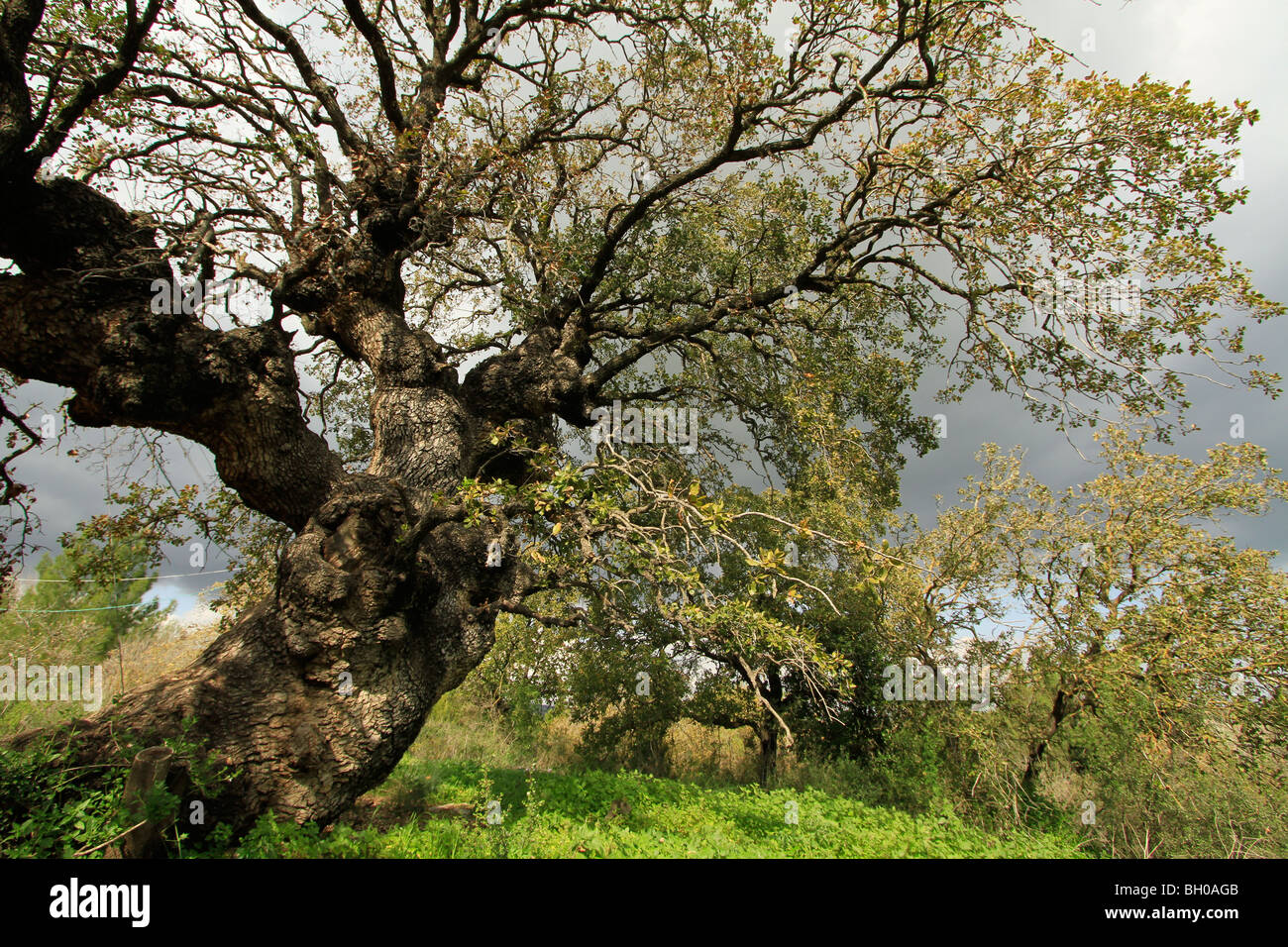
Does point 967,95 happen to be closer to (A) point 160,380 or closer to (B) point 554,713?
(A) point 160,380

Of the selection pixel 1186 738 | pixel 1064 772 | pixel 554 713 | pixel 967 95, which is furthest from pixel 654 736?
pixel 967 95

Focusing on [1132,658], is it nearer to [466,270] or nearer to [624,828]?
[624,828]

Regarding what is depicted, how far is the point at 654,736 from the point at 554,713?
224 centimetres

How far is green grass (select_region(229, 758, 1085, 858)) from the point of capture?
4328mm

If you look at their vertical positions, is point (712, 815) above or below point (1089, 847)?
above

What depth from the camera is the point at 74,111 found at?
183 inches

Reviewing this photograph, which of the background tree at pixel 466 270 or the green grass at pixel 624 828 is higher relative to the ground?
the background tree at pixel 466 270

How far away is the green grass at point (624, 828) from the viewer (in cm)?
433

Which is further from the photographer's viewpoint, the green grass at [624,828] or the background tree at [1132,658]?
the background tree at [1132,658]

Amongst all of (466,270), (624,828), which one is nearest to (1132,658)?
(624,828)

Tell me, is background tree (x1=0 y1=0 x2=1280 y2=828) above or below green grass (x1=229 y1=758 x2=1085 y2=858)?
above

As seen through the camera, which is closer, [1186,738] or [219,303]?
[219,303]

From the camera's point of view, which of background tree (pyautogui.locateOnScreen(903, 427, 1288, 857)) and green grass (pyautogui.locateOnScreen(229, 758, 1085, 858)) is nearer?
green grass (pyautogui.locateOnScreen(229, 758, 1085, 858))

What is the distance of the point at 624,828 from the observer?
5449mm
